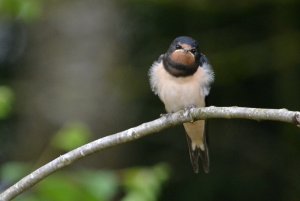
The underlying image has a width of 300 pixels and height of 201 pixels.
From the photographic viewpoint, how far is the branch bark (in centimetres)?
333

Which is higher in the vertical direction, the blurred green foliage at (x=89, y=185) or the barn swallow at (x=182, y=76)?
the barn swallow at (x=182, y=76)

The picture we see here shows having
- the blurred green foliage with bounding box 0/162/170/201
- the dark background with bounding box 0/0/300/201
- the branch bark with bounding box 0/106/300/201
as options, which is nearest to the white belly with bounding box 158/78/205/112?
the blurred green foliage with bounding box 0/162/170/201

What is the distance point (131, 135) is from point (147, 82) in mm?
3252

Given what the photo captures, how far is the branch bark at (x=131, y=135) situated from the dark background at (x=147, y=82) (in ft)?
10.0

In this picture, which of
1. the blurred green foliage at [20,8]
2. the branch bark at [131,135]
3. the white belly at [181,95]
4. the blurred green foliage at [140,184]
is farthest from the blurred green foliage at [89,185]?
the blurred green foliage at [20,8]

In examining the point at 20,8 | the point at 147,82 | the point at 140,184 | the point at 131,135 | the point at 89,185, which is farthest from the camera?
the point at 147,82

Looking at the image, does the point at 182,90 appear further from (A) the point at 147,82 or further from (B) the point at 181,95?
(A) the point at 147,82

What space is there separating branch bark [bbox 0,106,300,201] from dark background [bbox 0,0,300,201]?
3061mm

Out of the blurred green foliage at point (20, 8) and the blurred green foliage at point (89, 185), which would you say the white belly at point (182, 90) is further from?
the blurred green foliage at point (20, 8)

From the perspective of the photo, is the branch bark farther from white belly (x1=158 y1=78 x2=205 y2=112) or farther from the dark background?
the dark background

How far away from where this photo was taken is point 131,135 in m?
3.57

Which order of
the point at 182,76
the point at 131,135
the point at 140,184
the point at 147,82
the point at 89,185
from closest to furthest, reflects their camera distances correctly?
the point at 131,135, the point at 89,185, the point at 140,184, the point at 182,76, the point at 147,82

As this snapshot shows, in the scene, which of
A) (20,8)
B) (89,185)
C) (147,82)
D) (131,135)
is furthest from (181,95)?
(147,82)

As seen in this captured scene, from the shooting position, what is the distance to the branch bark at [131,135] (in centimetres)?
333
